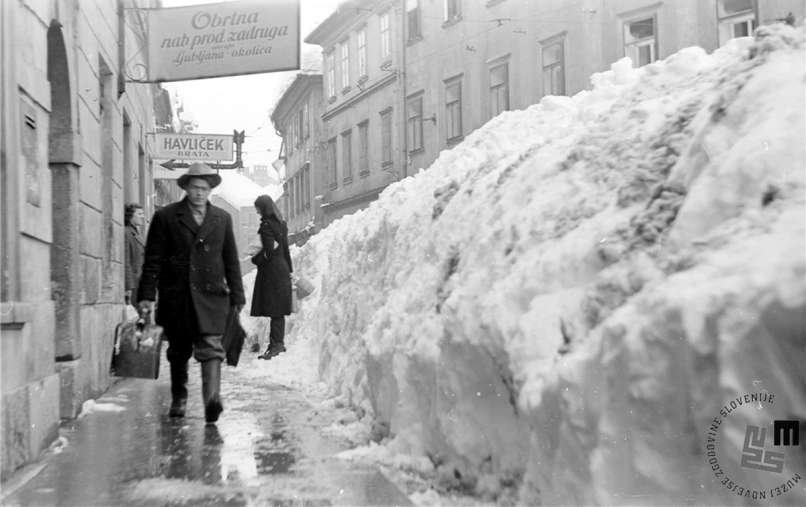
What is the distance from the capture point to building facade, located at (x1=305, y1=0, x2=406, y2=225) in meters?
29.7

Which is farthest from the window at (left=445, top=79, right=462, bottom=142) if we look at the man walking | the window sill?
the man walking

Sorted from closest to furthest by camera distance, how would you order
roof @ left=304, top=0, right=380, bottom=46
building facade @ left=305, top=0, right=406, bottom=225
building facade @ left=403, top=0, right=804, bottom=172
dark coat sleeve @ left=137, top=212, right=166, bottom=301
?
dark coat sleeve @ left=137, top=212, right=166, bottom=301 → building facade @ left=403, top=0, right=804, bottom=172 → building facade @ left=305, top=0, right=406, bottom=225 → roof @ left=304, top=0, right=380, bottom=46

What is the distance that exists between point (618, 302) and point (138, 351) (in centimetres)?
493

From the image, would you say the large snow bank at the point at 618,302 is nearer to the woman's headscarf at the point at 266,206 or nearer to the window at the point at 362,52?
the woman's headscarf at the point at 266,206

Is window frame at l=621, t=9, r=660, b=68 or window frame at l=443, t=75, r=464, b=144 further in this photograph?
window frame at l=443, t=75, r=464, b=144

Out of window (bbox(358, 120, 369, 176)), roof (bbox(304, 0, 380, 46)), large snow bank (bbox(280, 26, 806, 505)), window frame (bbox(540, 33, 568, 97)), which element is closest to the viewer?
large snow bank (bbox(280, 26, 806, 505))

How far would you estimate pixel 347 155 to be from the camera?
35500 mm

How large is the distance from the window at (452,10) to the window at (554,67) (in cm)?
407

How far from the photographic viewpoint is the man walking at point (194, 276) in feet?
21.2

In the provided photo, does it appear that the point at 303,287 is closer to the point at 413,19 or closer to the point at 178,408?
the point at 178,408

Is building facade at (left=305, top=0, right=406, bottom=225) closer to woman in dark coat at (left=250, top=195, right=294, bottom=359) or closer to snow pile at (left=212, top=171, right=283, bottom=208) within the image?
woman in dark coat at (left=250, top=195, right=294, bottom=359)

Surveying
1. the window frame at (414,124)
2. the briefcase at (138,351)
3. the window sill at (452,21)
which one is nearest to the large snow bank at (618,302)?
the briefcase at (138,351)

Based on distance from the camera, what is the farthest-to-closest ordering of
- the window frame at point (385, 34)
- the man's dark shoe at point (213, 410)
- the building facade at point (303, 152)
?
the building facade at point (303, 152), the window frame at point (385, 34), the man's dark shoe at point (213, 410)

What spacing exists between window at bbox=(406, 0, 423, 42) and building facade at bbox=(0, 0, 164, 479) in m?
18.0
